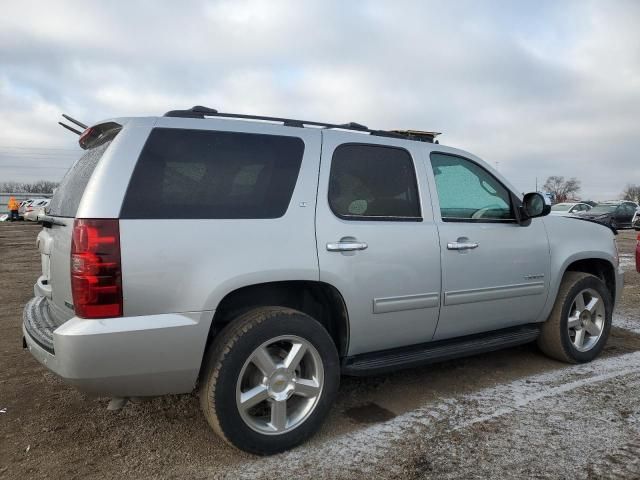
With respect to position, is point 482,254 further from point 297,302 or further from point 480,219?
point 297,302

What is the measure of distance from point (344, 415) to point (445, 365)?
1.39 metres

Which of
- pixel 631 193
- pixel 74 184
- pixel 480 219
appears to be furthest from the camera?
pixel 631 193

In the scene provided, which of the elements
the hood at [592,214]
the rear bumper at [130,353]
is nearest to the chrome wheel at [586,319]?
the rear bumper at [130,353]

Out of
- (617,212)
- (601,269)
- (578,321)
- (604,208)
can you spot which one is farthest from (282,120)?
(617,212)

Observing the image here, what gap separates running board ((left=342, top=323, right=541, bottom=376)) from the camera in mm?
3246

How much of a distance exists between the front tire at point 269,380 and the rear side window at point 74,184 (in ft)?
3.67

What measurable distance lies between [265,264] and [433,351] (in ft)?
4.87

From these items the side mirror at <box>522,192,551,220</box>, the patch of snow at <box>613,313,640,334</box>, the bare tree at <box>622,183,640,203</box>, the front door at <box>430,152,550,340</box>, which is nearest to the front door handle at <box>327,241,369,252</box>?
the front door at <box>430,152,550,340</box>

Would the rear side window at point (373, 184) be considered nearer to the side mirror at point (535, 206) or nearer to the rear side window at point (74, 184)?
the side mirror at point (535, 206)

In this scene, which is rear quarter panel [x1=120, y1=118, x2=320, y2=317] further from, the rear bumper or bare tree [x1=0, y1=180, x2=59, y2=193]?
bare tree [x1=0, y1=180, x2=59, y2=193]

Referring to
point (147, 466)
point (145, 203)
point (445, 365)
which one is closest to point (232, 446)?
point (147, 466)

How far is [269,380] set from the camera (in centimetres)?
284

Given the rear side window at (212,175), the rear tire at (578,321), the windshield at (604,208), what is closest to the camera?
the rear side window at (212,175)

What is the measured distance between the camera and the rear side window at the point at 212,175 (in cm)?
262
